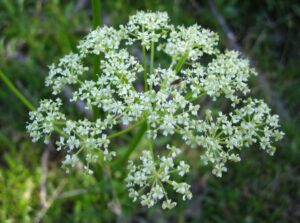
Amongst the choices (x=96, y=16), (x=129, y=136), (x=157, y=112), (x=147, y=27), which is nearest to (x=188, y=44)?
(x=147, y=27)

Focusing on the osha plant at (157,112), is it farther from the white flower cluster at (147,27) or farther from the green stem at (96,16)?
the green stem at (96,16)

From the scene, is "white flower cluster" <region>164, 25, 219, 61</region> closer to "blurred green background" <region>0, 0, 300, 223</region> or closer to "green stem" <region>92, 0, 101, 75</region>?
"green stem" <region>92, 0, 101, 75</region>

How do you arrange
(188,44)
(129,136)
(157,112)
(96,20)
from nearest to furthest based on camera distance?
(157,112) → (188,44) → (96,20) → (129,136)

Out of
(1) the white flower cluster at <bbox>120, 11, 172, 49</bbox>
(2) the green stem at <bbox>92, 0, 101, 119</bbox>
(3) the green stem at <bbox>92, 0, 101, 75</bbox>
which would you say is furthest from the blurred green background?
(1) the white flower cluster at <bbox>120, 11, 172, 49</bbox>

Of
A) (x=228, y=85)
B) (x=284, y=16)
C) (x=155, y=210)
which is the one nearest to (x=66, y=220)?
(x=155, y=210)

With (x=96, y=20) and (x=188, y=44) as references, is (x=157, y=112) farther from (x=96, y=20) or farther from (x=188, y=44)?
(x=96, y=20)

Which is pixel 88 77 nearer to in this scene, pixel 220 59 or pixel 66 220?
pixel 66 220

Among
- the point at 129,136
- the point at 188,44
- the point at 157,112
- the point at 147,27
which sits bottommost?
the point at 157,112

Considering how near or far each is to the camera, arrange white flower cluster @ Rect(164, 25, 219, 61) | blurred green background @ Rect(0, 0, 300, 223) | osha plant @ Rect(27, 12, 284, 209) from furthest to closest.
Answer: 1. blurred green background @ Rect(0, 0, 300, 223)
2. white flower cluster @ Rect(164, 25, 219, 61)
3. osha plant @ Rect(27, 12, 284, 209)
